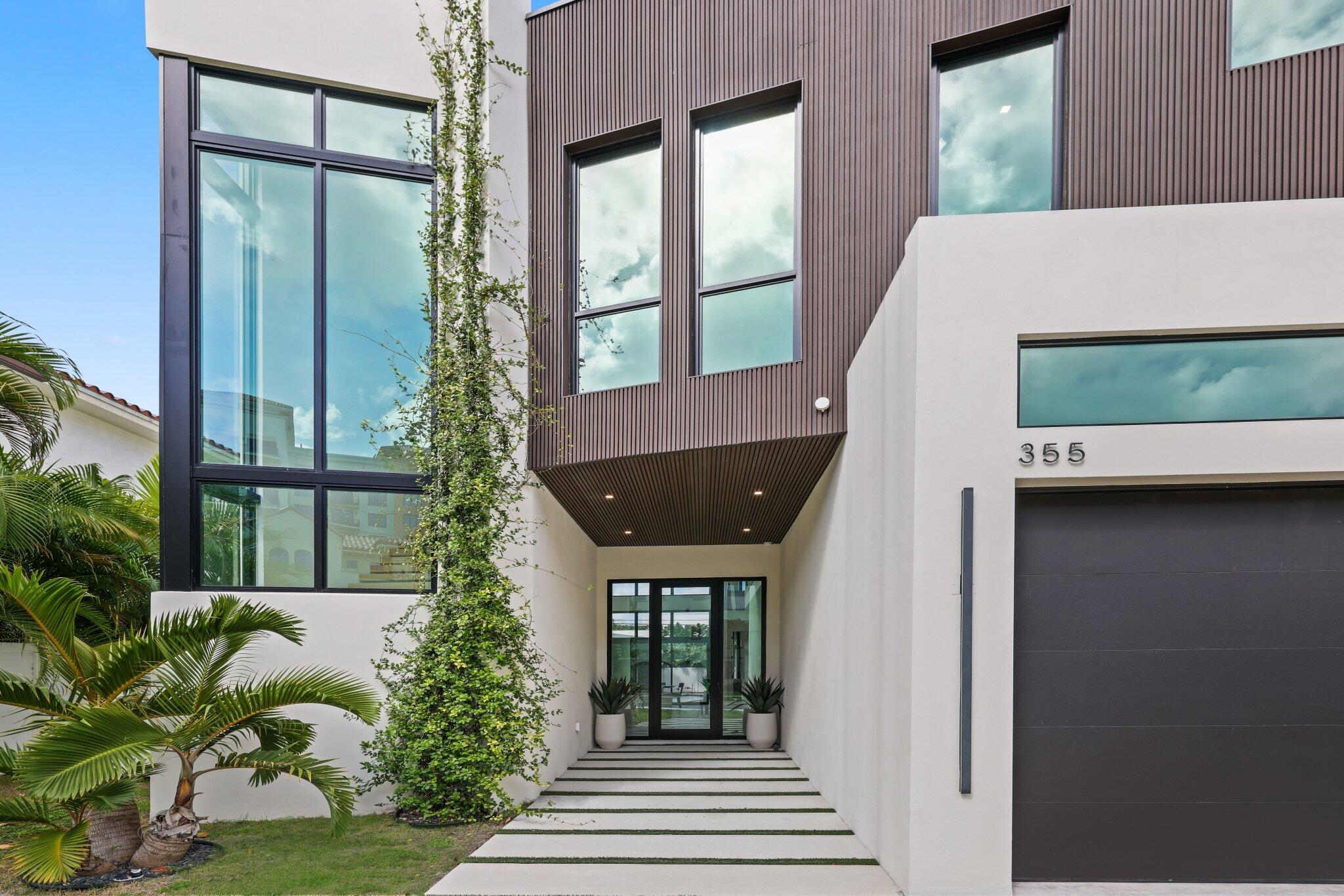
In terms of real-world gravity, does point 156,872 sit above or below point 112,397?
below

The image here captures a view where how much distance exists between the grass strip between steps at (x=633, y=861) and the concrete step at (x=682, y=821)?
0.57m

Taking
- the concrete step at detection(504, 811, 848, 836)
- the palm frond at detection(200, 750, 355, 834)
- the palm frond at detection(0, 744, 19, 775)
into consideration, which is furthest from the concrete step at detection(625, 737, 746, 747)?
the palm frond at detection(0, 744, 19, 775)

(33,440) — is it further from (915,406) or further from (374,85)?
(915,406)

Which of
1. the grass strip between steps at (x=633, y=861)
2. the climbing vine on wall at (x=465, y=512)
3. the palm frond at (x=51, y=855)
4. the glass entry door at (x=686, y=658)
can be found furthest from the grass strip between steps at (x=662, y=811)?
the glass entry door at (x=686, y=658)

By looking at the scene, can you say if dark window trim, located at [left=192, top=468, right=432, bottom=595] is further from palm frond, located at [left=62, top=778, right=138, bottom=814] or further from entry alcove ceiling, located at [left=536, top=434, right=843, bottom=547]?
palm frond, located at [left=62, top=778, right=138, bottom=814]

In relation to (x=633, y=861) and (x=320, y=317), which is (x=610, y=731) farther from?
(x=320, y=317)

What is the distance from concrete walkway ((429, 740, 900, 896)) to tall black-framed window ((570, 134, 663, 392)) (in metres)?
3.33

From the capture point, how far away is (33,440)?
234 inches

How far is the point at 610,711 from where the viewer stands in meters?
8.69

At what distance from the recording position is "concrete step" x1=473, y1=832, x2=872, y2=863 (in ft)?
14.5

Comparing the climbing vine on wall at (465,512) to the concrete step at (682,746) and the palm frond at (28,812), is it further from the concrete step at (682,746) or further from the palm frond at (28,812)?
the concrete step at (682,746)

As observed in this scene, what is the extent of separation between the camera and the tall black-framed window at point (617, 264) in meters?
5.85

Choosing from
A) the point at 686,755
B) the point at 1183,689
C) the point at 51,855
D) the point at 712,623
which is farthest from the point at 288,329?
the point at 1183,689

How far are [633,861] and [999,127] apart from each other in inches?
215
